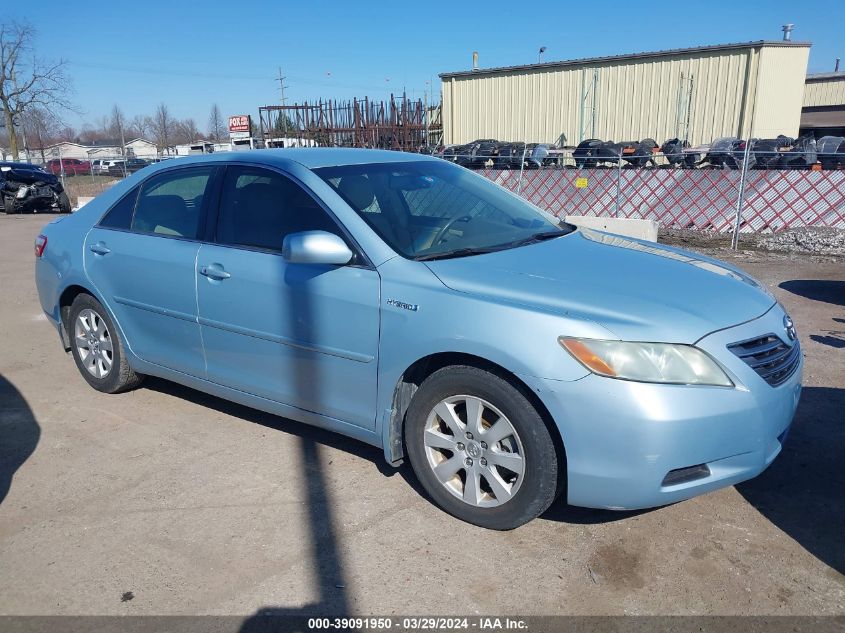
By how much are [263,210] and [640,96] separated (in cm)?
2586

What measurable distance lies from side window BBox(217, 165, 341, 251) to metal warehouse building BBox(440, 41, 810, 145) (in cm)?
2500

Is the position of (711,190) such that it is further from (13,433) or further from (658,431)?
(13,433)

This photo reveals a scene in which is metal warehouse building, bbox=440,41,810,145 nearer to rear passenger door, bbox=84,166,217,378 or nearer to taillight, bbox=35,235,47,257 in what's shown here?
rear passenger door, bbox=84,166,217,378

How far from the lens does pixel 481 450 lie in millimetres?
3057

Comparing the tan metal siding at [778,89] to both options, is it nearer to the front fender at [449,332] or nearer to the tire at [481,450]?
the front fender at [449,332]

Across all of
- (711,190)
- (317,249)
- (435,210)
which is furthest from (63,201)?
(317,249)

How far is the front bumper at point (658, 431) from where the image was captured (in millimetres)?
2668

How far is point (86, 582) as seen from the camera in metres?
2.87

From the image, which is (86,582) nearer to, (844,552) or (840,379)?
(844,552)

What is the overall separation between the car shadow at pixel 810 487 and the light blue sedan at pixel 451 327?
446mm

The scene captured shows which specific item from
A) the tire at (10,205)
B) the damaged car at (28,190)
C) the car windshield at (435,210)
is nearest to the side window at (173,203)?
the car windshield at (435,210)

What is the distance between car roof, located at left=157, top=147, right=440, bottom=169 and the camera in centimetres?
386

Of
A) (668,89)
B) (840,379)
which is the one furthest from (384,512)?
(668,89)

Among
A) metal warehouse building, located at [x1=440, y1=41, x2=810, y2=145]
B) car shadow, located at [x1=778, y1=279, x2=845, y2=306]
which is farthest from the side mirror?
metal warehouse building, located at [x1=440, y1=41, x2=810, y2=145]
